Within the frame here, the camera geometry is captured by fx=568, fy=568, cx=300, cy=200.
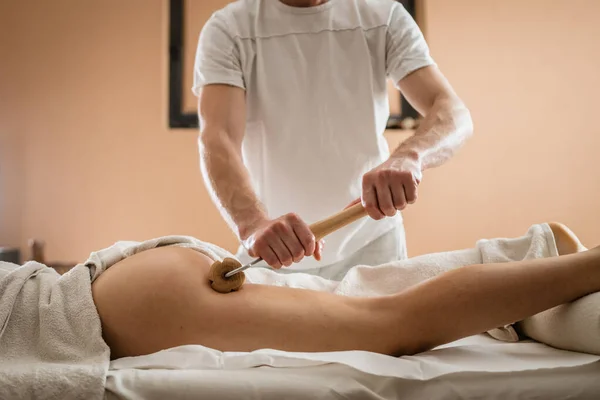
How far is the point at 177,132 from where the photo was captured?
290 cm

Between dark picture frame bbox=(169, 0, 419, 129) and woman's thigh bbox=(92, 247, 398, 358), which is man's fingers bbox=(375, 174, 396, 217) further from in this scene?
dark picture frame bbox=(169, 0, 419, 129)

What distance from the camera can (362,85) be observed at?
5.00 feet

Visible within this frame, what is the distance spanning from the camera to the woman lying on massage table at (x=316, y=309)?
2.69 ft

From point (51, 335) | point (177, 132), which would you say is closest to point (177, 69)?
point (177, 132)

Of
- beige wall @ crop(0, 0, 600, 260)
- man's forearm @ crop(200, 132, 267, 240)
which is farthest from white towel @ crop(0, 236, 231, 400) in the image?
beige wall @ crop(0, 0, 600, 260)

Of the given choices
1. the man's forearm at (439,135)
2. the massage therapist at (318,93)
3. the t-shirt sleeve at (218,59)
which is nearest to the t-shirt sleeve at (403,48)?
the massage therapist at (318,93)

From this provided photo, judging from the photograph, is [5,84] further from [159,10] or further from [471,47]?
[471,47]

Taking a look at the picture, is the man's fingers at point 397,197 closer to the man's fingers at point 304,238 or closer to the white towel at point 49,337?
the man's fingers at point 304,238

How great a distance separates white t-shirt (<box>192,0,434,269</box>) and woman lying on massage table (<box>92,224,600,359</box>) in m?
0.65

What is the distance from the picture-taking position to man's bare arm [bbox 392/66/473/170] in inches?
46.3

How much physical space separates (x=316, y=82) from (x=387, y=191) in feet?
2.19

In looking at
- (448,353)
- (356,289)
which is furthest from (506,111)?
(448,353)

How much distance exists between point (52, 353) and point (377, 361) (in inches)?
17.2

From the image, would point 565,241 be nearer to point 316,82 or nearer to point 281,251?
point 281,251
